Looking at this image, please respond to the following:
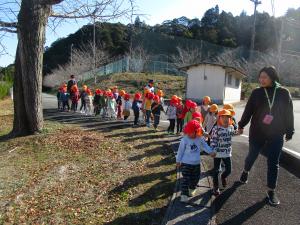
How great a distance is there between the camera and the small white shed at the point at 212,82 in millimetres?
30578

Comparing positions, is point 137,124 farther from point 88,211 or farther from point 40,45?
point 88,211

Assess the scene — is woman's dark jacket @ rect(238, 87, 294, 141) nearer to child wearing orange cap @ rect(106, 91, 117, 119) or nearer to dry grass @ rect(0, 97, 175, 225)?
dry grass @ rect(0, 97, 175, 225)

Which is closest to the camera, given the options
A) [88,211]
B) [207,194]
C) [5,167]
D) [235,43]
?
[88,211]

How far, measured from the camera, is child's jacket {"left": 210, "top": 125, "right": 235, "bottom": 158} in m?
5.85

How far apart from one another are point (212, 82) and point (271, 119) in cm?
2616

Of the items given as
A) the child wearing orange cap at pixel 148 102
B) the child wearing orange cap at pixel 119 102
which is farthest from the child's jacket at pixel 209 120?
the child wearing orange cap at pixel 119 102

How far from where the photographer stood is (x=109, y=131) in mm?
11227

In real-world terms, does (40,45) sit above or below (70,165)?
above

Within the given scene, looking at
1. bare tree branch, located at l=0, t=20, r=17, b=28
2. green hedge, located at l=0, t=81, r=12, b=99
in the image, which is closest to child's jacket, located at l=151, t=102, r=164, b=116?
bare tree branch, located at l=0, t=20, r=17, b=28

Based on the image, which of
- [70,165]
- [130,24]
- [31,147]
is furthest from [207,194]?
[130,24]

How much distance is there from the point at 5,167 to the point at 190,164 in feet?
13.2

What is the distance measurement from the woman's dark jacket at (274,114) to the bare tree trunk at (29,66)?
6.48 m

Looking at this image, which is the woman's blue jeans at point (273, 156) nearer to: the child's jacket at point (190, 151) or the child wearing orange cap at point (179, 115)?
the child's jacket at point (190, 151)

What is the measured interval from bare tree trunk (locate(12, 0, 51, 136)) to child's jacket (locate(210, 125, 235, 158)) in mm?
5953
